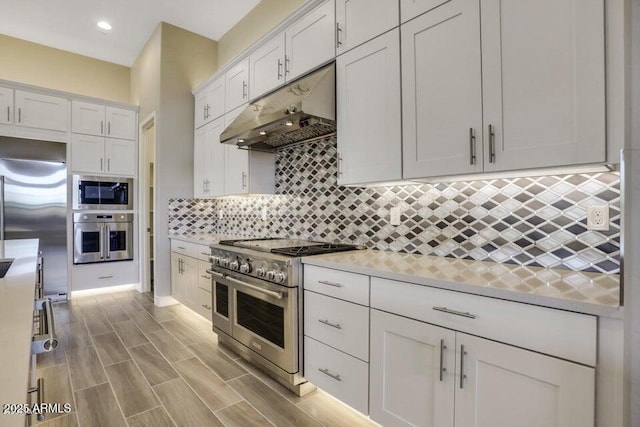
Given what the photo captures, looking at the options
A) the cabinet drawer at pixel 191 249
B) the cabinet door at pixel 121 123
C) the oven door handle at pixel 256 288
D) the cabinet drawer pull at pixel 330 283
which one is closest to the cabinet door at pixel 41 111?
the cabinet door at pixel 121 123

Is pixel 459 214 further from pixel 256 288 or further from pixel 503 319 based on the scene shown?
pixel 256 288

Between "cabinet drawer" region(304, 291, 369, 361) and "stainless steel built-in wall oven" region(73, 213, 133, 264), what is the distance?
377 centimetres

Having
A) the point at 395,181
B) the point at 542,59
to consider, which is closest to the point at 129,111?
the point at 395,181

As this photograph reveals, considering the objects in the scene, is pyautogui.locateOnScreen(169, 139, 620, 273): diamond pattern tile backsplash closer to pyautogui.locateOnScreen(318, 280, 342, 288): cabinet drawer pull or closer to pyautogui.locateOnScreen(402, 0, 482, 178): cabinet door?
pyautogui.locateOnScreen(402, 0, 482, 178): cabinet door

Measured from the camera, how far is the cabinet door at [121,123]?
15.2 feet

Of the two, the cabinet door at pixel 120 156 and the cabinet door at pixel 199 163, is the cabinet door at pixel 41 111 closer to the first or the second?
the cabinet door at pixel 120 156

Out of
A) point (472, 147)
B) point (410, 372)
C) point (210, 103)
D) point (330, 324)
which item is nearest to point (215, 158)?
point (210, 103)

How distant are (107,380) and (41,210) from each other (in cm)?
289

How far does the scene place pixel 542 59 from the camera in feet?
4.35

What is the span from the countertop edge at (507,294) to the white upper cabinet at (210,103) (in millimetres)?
2707

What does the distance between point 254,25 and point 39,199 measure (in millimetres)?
3373

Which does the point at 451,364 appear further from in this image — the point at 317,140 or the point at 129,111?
the point at 129,111

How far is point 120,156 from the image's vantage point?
15.3ft

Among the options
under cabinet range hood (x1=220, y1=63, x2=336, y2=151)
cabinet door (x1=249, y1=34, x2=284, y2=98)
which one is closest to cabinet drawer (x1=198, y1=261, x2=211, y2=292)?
under cabinet range hood (x1=220, y1=63, x2=336, y2=151)
